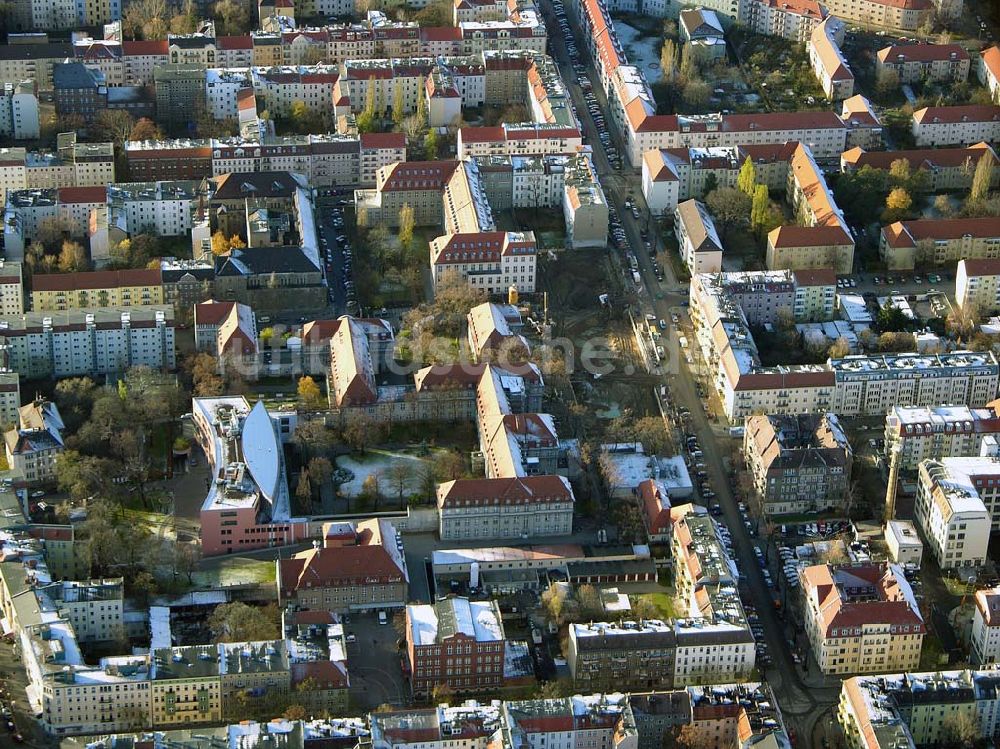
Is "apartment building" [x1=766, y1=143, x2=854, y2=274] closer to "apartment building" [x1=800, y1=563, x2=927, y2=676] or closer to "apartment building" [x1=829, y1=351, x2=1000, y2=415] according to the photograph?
"apartment building" [x1=829, y1=351, x2=1000, y2=415]

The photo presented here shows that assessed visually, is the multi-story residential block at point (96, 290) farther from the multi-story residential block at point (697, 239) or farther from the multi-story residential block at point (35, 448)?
the multi-story residential block at point (697, 239)

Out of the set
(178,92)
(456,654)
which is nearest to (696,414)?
(456,654)

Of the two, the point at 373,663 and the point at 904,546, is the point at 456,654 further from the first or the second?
the point at 904,546

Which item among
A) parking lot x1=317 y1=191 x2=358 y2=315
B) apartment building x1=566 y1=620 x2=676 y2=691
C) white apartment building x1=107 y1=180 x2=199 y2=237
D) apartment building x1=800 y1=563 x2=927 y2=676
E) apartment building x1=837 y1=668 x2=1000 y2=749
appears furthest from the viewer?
white apartment building x1=107 y1=180 x2=199 y2=237

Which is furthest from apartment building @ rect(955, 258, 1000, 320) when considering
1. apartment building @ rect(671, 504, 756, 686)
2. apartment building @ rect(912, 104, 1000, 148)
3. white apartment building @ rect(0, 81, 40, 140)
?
white apartment building @ rect(0, 81, 40, 140)

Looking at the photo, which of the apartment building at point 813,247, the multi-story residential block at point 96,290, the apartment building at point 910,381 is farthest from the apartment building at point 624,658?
the multi-story residential block at point 96,290

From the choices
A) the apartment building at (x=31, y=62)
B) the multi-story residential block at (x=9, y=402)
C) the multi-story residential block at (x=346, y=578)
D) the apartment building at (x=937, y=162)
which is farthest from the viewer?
the apartment building at (x=31, y=62)
